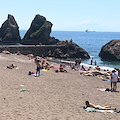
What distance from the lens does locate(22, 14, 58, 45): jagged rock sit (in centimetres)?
6858

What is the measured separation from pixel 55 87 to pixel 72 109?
15.3ft

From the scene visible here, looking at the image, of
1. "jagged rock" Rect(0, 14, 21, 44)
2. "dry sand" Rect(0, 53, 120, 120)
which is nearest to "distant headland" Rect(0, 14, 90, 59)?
"jagged rock" Rect(0, 14, 21, 44)

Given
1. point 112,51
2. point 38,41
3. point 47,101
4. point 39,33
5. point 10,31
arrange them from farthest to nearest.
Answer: point 10,31
point 39,33
point 38,41
point 112,51
point 47,101

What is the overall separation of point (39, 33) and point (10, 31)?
13730 mm

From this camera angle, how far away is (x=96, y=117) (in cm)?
893

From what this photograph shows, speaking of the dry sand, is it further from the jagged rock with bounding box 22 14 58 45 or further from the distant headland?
the jagged rock with bounding box 22 14 58 45

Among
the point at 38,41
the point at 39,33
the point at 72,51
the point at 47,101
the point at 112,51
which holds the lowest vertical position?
the point at 47,101

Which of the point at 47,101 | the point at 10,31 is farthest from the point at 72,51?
the point at 10,31

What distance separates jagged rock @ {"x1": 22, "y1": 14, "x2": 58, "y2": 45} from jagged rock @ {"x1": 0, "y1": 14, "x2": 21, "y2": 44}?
6257mm

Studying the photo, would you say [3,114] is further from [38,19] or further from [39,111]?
[38,19]

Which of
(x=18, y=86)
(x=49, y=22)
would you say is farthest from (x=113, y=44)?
(x=18, y=86)

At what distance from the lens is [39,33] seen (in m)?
71.2

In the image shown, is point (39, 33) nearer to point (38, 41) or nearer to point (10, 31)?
point (38, 41)

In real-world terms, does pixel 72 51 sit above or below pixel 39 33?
below
